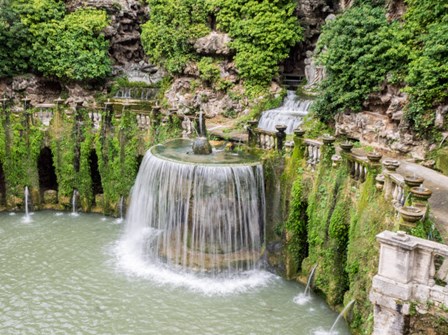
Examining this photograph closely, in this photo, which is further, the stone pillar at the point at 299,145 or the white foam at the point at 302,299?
the stone pillar at the point at 299,145

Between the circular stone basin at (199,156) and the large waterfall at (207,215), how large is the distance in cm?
8

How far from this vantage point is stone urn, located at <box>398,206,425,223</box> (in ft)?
26.1

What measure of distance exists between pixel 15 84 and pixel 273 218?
803 inches

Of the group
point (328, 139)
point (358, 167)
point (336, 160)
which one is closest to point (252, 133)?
point (328, 139)

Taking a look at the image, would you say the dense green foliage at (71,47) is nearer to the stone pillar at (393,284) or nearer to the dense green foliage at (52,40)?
the dense green foliage at (52,40)

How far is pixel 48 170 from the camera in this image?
2053 cm

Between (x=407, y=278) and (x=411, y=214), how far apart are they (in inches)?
43.9

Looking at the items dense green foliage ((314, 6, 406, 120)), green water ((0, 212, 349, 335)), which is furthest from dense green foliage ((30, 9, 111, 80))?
dense green foliage ((314, 6, 406, 120))

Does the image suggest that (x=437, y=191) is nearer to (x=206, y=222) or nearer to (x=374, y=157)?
(x=374, y=157)

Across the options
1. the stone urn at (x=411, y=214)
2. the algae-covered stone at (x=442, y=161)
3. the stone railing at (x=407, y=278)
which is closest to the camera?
the stone railing at (x=407, y=278)

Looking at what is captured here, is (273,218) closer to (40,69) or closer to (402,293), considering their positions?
(402,293)

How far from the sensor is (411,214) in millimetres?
7949

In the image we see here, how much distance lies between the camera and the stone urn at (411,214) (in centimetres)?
796

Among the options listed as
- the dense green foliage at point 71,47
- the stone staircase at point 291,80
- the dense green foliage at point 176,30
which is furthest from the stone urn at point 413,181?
the dense green foliage at point 71,47
